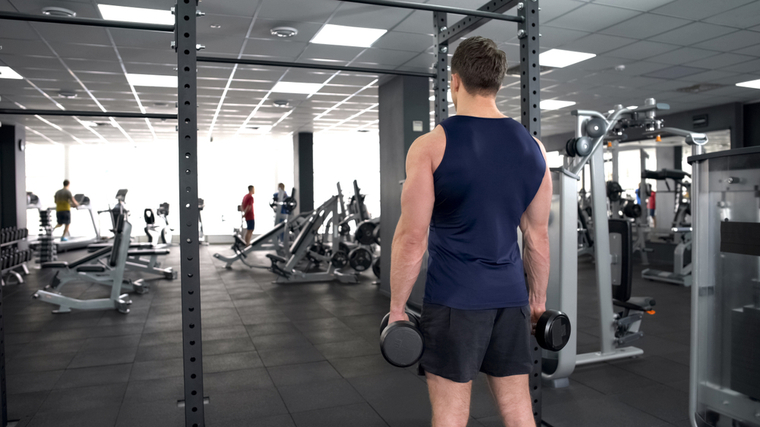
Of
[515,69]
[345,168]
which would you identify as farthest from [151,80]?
[345,168]

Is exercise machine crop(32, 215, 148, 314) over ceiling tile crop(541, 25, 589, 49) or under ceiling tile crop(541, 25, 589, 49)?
under

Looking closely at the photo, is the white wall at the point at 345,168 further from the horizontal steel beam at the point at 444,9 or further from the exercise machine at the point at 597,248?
the horizontal steel beam at the point at 444,9

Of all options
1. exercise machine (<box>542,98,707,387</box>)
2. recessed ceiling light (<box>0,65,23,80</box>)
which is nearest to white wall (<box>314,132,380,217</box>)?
recessed ceiling light (<box>0,65,23,80</box>)

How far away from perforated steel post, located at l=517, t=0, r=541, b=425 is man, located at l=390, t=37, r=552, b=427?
20.5 inches

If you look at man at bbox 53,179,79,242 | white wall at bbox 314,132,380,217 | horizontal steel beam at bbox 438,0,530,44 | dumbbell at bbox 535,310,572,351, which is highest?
white wall at bbox 314,132,380,217

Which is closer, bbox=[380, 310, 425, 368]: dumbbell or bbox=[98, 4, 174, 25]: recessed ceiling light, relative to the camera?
bbox=[380, 310, 425, 368]: dumbbell

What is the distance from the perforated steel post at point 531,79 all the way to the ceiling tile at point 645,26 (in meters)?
3.13

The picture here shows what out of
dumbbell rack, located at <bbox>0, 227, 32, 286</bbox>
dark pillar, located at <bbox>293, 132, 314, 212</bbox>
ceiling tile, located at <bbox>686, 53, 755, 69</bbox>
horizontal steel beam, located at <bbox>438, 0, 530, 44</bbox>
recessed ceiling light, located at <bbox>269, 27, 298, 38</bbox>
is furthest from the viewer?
dark pillar, located at <bbox>293, 132, 314, 212</bbox>

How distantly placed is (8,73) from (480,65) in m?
6.56

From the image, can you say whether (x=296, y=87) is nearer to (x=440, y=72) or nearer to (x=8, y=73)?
(x=8, y=73)

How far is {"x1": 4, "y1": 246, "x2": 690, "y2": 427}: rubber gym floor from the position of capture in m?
2.44

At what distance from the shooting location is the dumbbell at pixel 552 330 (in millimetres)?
1410

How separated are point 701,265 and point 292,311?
3.68 meters

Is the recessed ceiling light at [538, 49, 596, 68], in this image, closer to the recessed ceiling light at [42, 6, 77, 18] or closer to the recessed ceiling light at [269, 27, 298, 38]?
the recessed ceiling light at [269, 27, 298, 38]
